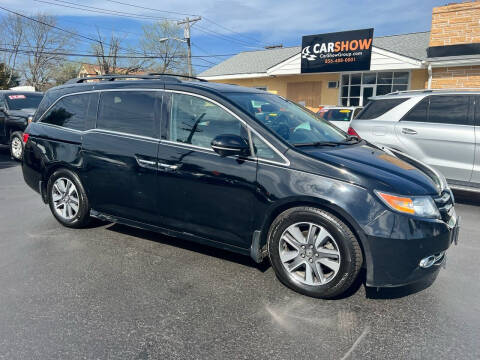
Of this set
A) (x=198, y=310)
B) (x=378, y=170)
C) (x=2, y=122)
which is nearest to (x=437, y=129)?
(x=378, y=170)

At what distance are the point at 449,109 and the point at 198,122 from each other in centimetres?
448

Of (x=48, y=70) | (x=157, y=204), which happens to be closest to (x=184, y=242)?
(x=157, y=204)

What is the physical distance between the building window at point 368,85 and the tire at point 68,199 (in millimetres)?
16424

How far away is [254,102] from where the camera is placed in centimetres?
372

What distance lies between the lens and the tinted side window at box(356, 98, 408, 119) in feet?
21.1

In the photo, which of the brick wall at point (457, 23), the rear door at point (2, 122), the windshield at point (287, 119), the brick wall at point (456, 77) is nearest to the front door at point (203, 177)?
the windshield at point (287, 119)

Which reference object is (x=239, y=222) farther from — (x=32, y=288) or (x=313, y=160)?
(x=32, y=288)

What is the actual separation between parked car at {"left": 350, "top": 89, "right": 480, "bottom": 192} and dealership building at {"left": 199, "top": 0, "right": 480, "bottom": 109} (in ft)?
25.1

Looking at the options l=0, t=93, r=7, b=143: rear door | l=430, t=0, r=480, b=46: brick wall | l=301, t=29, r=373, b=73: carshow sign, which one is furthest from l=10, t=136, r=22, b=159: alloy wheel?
l=301, t=29, r=373, b=73: carshow sign

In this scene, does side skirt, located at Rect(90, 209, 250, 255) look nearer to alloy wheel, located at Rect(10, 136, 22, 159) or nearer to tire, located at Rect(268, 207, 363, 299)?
tire, located at Rect(268, 207, 363, 299)

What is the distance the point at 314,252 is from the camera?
3.02 m

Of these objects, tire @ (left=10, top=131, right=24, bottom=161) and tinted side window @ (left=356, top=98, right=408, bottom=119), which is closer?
tinted side window @ (left=356, top=98, right=408, bottom=119)

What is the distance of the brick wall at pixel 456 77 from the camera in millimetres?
12375

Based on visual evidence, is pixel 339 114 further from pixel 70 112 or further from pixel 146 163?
pixel 146 163
